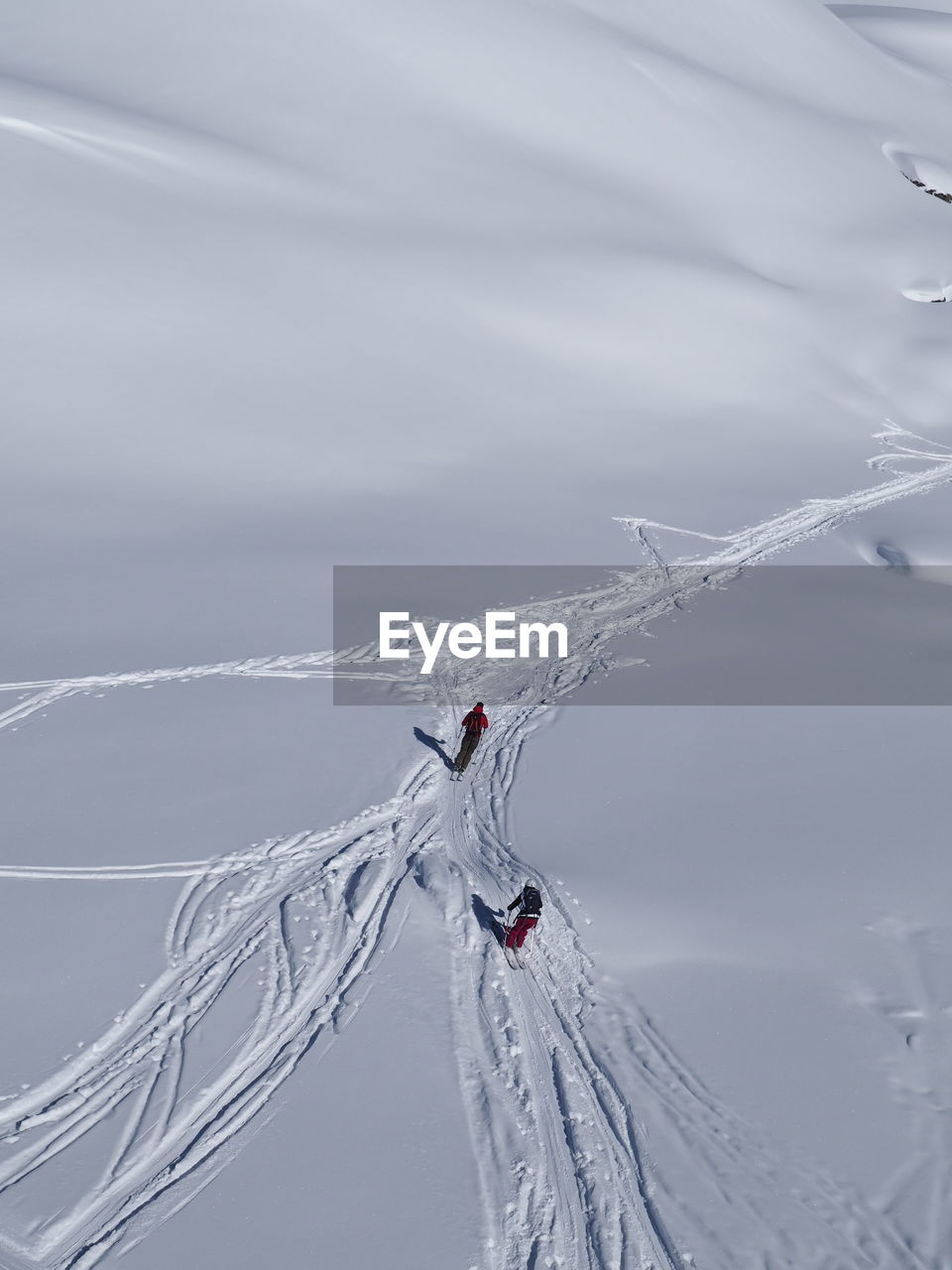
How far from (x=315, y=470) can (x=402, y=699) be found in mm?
7062

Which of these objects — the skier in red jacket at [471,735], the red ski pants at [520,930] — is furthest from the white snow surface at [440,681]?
the skier in red jacket at [471,735]

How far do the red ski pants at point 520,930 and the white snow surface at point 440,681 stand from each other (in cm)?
23

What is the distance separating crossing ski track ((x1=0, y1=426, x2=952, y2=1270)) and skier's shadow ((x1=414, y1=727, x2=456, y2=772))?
0.96 m

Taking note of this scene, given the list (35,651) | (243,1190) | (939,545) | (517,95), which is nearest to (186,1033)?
(243,1190)

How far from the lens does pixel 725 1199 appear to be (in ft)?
24.3

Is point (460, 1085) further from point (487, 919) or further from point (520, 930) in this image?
point (487, 919)

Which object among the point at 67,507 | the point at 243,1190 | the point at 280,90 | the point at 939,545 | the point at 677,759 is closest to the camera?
the point at 243,1190

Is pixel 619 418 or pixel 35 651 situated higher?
pixel 619 418

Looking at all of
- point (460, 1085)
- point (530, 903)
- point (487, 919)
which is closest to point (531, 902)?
point (530, 903)

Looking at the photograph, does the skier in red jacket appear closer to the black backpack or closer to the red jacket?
the red jacket

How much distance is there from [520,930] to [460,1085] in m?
1.48

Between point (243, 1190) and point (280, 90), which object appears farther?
point (280, 90)

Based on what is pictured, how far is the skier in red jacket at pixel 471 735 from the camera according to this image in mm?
12375

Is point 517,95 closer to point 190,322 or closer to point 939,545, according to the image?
point 190,322
